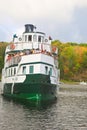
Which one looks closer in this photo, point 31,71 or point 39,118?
point 39,118

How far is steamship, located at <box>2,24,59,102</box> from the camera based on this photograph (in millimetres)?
54719

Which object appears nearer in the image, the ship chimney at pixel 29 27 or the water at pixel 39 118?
the water at pixel 39 118

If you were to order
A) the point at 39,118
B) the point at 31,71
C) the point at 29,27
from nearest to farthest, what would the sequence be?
the point at 39,118
the point at 31,71
the point at 29,27

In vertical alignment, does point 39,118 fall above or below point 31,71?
below

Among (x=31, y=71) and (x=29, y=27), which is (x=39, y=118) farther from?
(x=29, y=27)

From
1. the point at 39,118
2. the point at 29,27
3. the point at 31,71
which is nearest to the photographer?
the point at 39,118

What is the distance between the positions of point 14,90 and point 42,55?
774 cm

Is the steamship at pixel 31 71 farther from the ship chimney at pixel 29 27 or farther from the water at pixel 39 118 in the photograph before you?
the water at pixel 39 118

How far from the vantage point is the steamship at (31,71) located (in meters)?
54.7

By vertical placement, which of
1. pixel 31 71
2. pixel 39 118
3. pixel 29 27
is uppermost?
pixel 29 27

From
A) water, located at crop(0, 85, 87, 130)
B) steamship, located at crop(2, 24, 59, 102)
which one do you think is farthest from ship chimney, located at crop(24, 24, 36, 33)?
water, located at crop(0, 85, 87, 130)

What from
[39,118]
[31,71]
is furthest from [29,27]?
[39,118]

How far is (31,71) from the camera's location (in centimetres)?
5647

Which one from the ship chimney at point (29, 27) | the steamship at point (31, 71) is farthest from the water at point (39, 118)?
the ship chimney at point (29, 27)
